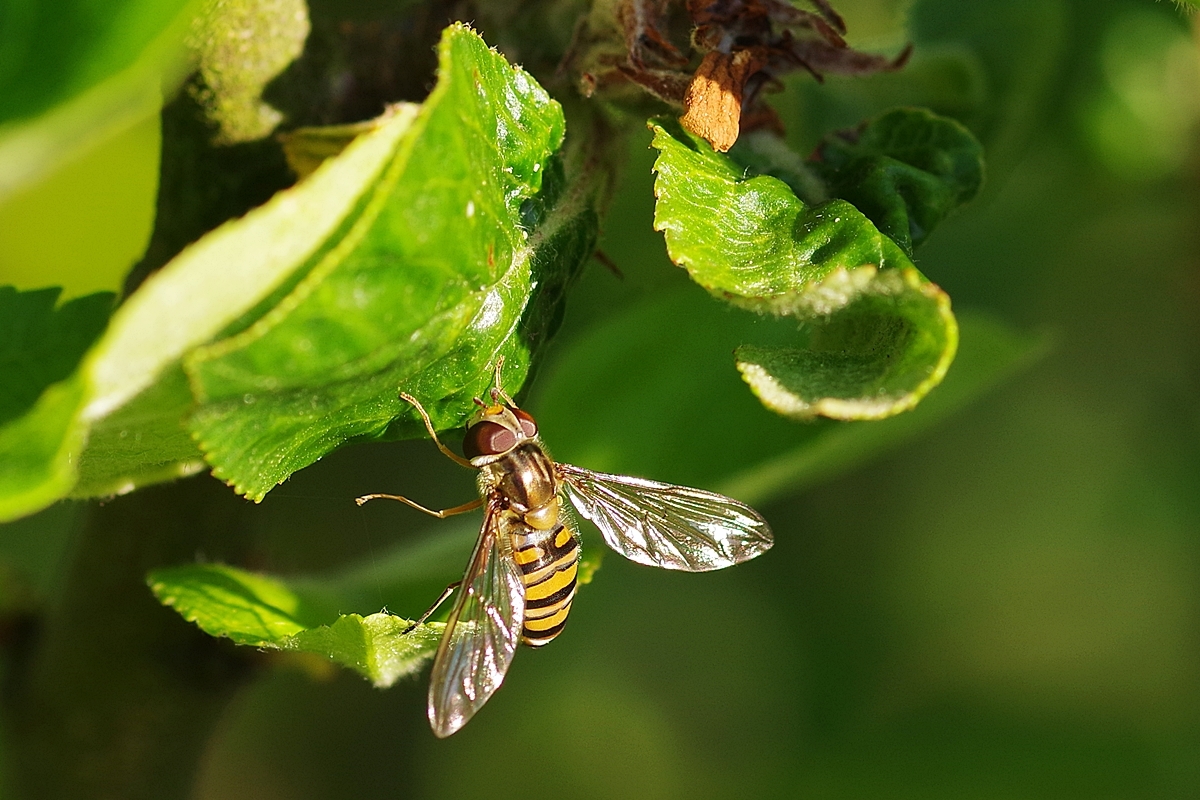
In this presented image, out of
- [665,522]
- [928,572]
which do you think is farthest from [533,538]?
[928,572]

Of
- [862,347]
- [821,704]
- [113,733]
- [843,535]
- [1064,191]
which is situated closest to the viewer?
[862,347]

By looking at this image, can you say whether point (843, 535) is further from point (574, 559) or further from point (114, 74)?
point (114, 74)

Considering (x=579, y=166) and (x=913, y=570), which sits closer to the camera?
(x=579, y=166)

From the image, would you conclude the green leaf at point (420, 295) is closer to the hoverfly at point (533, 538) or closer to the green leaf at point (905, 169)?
the green leaf at point (905, 169)

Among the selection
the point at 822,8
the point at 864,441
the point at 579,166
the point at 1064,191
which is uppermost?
the point at 822,8

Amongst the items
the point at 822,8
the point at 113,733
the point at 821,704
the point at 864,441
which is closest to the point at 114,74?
the point at 822,8

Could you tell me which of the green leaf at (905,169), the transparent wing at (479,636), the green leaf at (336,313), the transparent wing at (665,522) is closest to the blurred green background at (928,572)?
the transparent wing at (665,522)

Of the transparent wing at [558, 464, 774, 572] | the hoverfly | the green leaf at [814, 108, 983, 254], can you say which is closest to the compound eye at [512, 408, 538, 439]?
the hoverfly
